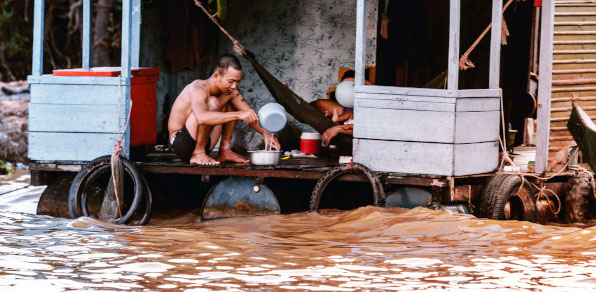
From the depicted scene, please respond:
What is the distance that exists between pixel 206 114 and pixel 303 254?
6.84ft

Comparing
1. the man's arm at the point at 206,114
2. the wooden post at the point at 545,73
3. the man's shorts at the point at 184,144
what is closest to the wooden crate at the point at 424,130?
the wooden post at the point at 545,73

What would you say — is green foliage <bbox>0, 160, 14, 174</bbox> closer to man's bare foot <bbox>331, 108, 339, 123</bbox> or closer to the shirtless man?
the shirtless man

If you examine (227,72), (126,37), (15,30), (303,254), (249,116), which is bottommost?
(303,254)

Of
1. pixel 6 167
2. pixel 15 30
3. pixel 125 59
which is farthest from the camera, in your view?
pixel 15 30

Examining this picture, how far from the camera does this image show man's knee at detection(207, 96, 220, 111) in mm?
8641

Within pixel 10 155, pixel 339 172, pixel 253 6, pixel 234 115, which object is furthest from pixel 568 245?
pixel 10 155

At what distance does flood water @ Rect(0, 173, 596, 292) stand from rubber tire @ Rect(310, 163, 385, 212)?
0.11 m

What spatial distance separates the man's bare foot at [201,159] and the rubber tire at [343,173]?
0.99m

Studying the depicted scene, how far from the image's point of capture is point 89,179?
8.39 m

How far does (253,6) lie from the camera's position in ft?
36.6

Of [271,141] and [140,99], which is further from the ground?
[140,99]

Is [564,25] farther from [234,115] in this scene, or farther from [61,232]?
[61,232]

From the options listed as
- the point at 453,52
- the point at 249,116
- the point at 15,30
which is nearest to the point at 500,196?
the point at 453,52

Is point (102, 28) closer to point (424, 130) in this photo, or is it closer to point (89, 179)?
point (89, 179)
